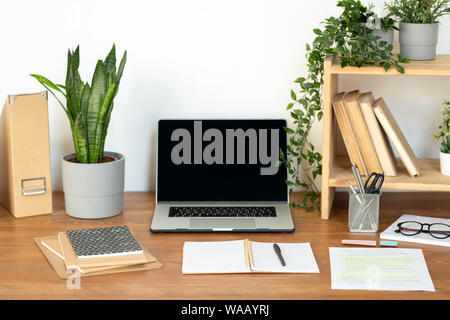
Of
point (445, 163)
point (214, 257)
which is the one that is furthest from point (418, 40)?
point (214, 257)

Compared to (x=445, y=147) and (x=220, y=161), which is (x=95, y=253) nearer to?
(x=220, y=161)

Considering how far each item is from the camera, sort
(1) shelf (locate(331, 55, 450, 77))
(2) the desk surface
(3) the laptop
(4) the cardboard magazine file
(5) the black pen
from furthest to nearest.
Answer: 1. (3) the laptop
2. (4) the cardboard magazine file
3. (1) shelf (locate(331, 55, 450, 77))
4. (5) the black pen
5. (2) the desk surface

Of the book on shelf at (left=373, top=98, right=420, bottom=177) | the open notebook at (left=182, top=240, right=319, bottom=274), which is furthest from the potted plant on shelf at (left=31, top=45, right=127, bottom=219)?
the book on shelf at (left=373, top=98, right=420, bottom=177)

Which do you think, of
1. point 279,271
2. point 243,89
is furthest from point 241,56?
point 279,271

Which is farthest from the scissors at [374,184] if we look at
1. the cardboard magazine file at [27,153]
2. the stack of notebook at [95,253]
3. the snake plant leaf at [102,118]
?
the cardboard magazine file at [27,153]

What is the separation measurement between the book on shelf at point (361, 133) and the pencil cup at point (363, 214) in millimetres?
116

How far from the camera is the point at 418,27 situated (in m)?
1.59

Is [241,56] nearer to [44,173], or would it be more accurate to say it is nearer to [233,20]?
[233,20]

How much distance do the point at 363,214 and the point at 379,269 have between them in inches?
9.7

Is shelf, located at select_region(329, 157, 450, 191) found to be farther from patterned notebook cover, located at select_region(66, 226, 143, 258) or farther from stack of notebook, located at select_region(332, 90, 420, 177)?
patterned notebook cover, located at select_region(66, 226, 143, 258)

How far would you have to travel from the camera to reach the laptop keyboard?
5.52ft

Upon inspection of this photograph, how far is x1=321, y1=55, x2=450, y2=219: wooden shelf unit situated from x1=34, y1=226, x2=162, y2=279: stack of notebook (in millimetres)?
509

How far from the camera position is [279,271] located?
4.47 feet
